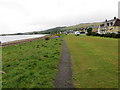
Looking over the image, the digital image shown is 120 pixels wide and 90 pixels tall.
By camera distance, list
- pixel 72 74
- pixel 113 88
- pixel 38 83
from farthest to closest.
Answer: pixel 72 74 < pixel 38 83 < pixel 113 88

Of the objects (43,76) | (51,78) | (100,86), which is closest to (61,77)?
(51,78)

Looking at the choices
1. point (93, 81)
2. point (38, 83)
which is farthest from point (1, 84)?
point (93, 81)

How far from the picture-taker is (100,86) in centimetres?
619

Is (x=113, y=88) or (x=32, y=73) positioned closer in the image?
(x=113, y=88)

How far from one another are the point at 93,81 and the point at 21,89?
3750 mm

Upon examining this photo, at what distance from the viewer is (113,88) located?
234 inches

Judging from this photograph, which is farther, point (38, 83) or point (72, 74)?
point (72, 74)

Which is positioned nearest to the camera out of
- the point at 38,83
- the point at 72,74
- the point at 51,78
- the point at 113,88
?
the point at 113,88

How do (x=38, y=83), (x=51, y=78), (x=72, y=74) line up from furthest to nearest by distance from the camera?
(x=72, y=74) → (x=51, y=78) → (x=38, y=83)

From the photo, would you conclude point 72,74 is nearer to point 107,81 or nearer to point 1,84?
point 107,81

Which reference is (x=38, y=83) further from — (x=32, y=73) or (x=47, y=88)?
(x=32, y=73)

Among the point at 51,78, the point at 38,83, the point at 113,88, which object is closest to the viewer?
the point at 113,88

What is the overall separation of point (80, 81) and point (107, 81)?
4.77 ft

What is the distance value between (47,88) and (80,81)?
6.31ft
